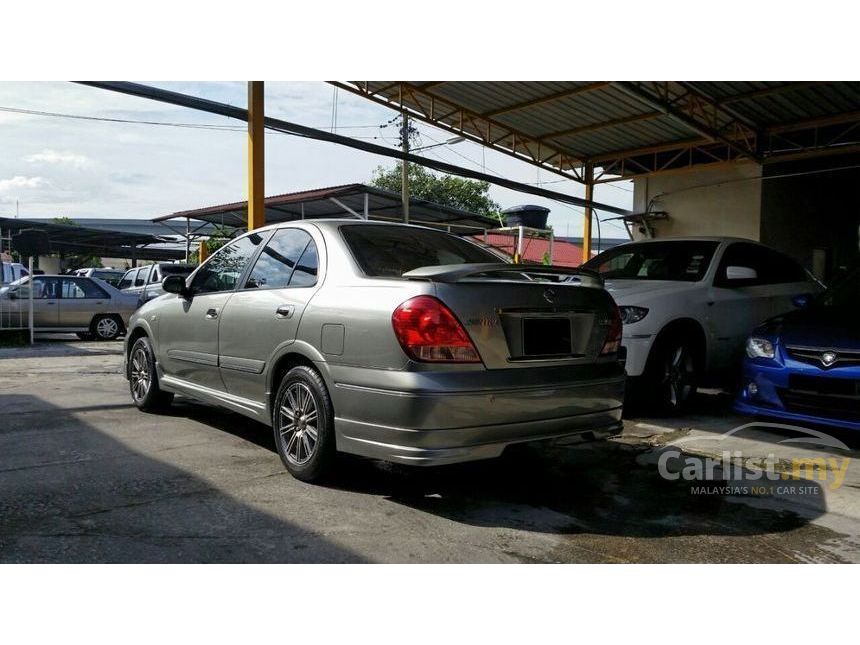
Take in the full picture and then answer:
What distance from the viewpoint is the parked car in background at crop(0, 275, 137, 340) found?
13.0 metres

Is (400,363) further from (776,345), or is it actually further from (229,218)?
(229,218)

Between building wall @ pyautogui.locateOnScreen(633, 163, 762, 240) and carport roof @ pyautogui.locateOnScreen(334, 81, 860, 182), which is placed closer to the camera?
carport roof @ pyautogui.locateOnScreen(334, 81, 860, 182)

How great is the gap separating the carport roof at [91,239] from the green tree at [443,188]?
13.7 meters

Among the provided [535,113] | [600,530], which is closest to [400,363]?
[600,530]

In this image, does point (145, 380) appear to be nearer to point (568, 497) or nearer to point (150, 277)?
point (568, 497)

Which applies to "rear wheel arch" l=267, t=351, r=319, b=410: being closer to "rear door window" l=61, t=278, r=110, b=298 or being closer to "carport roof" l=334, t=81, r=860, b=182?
"carport roof" l=334, t=81, r=860, b=182

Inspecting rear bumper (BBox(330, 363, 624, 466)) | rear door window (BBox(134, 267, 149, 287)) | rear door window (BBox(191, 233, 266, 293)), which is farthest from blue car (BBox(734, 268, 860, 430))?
rear door window (BBox(134, 267, 149, 287))

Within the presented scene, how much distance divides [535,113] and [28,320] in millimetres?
9943

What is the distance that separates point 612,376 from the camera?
403 centimetres

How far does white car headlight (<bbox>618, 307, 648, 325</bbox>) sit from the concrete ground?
975mm

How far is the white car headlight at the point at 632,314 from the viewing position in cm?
593

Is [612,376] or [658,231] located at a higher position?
[658,231]

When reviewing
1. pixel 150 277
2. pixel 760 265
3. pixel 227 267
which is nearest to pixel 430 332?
pixel 227 267

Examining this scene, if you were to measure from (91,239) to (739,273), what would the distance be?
27498mm
